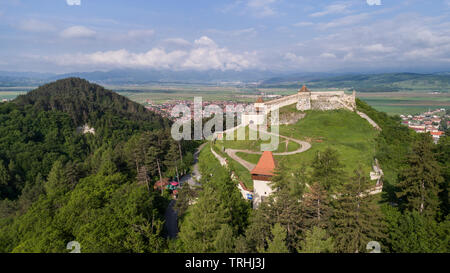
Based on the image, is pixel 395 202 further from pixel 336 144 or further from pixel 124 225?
pixel 124 225

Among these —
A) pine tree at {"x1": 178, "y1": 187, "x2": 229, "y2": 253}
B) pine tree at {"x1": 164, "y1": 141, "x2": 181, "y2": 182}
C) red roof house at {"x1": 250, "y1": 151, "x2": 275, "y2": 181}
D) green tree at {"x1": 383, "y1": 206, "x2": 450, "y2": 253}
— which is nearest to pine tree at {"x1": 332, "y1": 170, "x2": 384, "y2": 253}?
green tree at {"x1": 383, "y1": 206, "x2": 450, "y2": 253}

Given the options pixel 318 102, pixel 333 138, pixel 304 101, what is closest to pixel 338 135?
pixel 333 138

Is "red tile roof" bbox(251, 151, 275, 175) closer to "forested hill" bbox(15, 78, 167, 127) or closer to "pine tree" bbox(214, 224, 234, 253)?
"pine tree" bbox(214, 224, 234, 253)

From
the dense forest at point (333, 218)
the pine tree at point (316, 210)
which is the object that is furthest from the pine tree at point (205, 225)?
the pine tree at point (316, 210)
